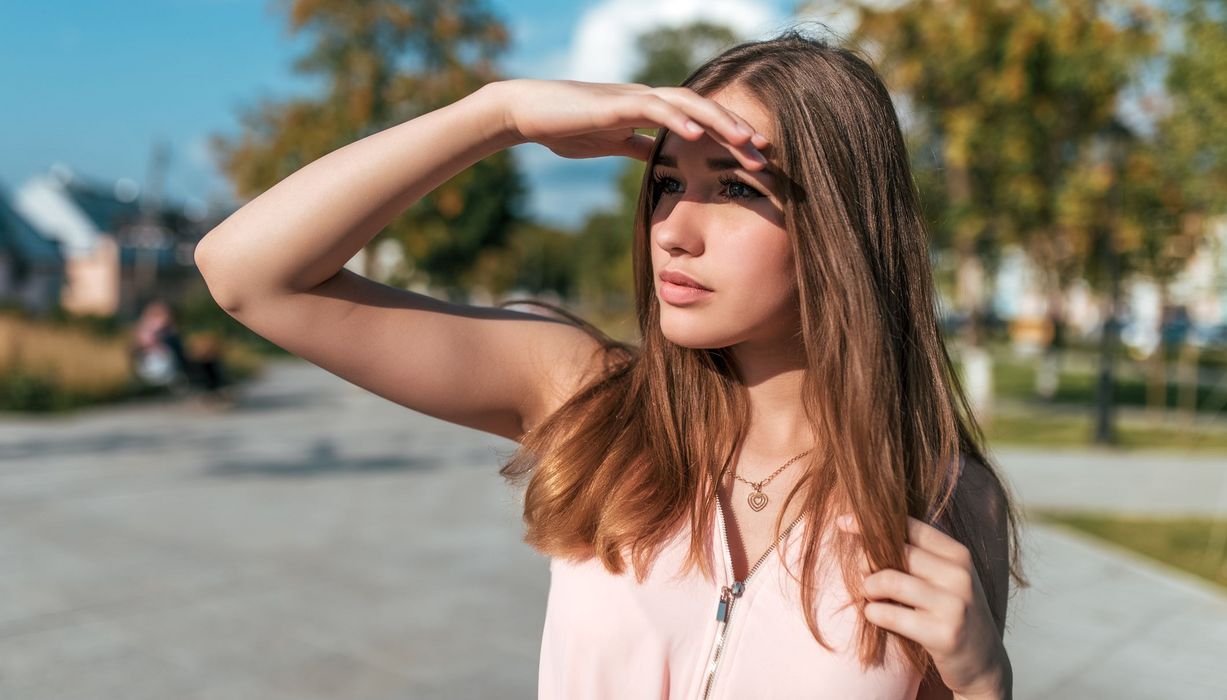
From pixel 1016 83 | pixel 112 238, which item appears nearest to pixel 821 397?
pixel 1016 83

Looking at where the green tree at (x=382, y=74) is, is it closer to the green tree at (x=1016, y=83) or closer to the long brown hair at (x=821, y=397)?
the green tree at (x=1016, y=83)

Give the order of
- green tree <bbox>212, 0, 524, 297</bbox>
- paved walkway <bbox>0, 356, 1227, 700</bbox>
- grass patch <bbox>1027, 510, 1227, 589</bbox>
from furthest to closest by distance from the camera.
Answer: green tree <bbox>212, 0, 524, 297</bbox>, grass patch <bbox>1027, 510, 1227, 589</bbox>, paved walkway <bbox>0, 356, 1227, 700</bbox>

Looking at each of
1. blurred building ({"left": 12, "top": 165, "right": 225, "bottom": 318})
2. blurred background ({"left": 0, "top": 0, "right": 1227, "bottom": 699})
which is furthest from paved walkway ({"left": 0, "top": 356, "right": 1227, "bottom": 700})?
blurred building ({"left": 12, "top": 165, "right": 225, "bottom": 318})

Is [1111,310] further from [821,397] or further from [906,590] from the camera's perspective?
[906,590]

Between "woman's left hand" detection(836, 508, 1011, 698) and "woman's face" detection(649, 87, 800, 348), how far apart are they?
0.38 m

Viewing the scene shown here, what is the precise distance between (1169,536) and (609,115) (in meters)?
8.55

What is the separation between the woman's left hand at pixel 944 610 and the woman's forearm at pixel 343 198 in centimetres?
81

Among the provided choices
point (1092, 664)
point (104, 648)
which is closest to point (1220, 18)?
point (1092, 664)

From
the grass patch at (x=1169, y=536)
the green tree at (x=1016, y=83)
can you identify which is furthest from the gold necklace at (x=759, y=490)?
the green tree at (x=1016, y=83)

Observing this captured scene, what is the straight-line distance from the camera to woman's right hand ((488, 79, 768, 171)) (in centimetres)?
134

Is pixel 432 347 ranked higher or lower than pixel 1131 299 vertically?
higher

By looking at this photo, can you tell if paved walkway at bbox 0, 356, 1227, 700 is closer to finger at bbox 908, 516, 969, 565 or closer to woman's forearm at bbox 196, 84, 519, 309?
woman's forearm at bbox 196, 84, 519, 309

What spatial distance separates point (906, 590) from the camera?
1.39 meters

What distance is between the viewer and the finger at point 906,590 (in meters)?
1.38
